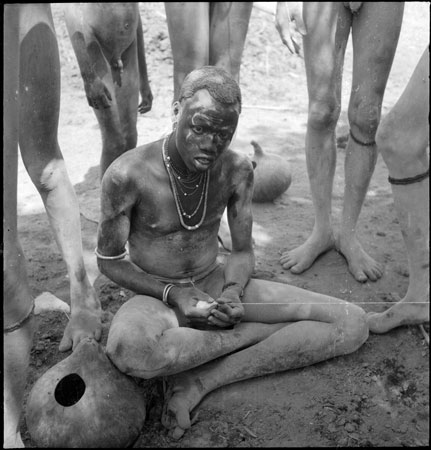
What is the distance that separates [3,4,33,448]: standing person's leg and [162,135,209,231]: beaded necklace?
755 mm

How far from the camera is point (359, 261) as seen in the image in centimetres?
376

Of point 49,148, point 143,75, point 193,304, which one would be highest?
Result: point 49,148

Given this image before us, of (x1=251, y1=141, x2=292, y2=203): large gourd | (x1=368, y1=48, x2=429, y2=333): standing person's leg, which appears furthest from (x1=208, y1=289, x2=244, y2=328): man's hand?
(x1=251, y1=141, x2=292, y2=203): large gourd

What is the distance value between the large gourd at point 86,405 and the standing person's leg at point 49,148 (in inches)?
19.1

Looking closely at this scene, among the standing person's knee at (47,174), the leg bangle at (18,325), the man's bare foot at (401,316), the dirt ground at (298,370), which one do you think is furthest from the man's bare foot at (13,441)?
the man's bare foot at (401,316)

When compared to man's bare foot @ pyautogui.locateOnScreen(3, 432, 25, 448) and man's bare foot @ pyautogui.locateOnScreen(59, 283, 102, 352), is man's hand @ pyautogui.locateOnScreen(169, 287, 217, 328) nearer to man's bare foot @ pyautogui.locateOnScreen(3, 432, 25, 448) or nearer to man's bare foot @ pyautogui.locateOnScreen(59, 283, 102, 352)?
man's bare foot @ pyautogui.locateOnScreen(59, 283, 102, 352)

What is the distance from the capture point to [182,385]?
2738 mm

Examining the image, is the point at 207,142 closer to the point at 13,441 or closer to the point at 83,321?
the point at 83,321

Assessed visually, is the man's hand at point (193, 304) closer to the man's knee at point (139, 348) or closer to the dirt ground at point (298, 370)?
the man's knee at point (139, 348)

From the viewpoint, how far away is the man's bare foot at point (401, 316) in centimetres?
301

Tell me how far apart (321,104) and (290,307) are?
4.48 feet

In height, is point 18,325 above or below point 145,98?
above

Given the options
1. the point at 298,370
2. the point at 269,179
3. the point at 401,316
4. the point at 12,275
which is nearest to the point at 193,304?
the point at 298,370

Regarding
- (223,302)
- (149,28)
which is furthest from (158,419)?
(149,28)
